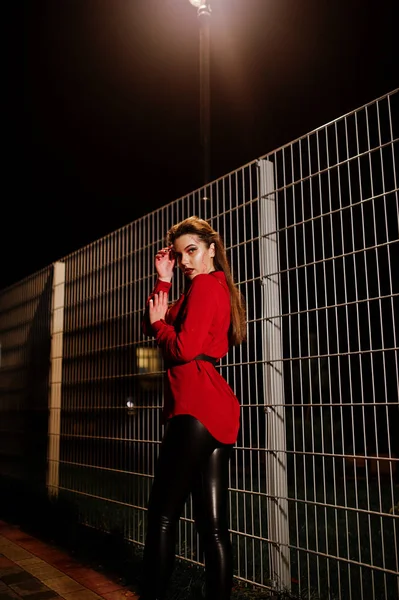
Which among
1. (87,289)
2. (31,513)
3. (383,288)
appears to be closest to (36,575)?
(31,513)

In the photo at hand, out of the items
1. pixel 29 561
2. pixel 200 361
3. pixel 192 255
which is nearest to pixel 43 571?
pixel 29 561

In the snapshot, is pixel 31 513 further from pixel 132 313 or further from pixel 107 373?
pixel 132 313

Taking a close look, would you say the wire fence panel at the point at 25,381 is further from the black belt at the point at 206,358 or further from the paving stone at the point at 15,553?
the black belt at the point at 206,358

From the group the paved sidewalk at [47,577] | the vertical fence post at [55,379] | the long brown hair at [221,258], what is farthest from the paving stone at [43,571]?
the long brown hair at [221,258]

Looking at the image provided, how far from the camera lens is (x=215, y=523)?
→ 6.89 feet

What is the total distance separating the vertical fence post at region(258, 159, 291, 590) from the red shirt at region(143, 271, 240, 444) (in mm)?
720

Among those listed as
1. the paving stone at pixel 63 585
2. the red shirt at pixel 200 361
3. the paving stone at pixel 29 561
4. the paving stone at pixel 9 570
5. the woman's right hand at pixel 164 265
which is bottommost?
the paving stone at pixel 63 585

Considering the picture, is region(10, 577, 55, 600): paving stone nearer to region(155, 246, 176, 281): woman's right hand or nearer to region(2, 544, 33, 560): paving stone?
region(2, 544, 33, 560): paving stone

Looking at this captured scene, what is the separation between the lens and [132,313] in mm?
4145

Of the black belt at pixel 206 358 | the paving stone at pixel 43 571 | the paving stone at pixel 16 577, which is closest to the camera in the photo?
the black belt at pixel 206 358

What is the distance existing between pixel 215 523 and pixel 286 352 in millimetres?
1130

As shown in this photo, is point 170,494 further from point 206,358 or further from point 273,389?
point 273,389

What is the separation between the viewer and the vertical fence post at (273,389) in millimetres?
2818

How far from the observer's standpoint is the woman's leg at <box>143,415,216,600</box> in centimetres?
204
